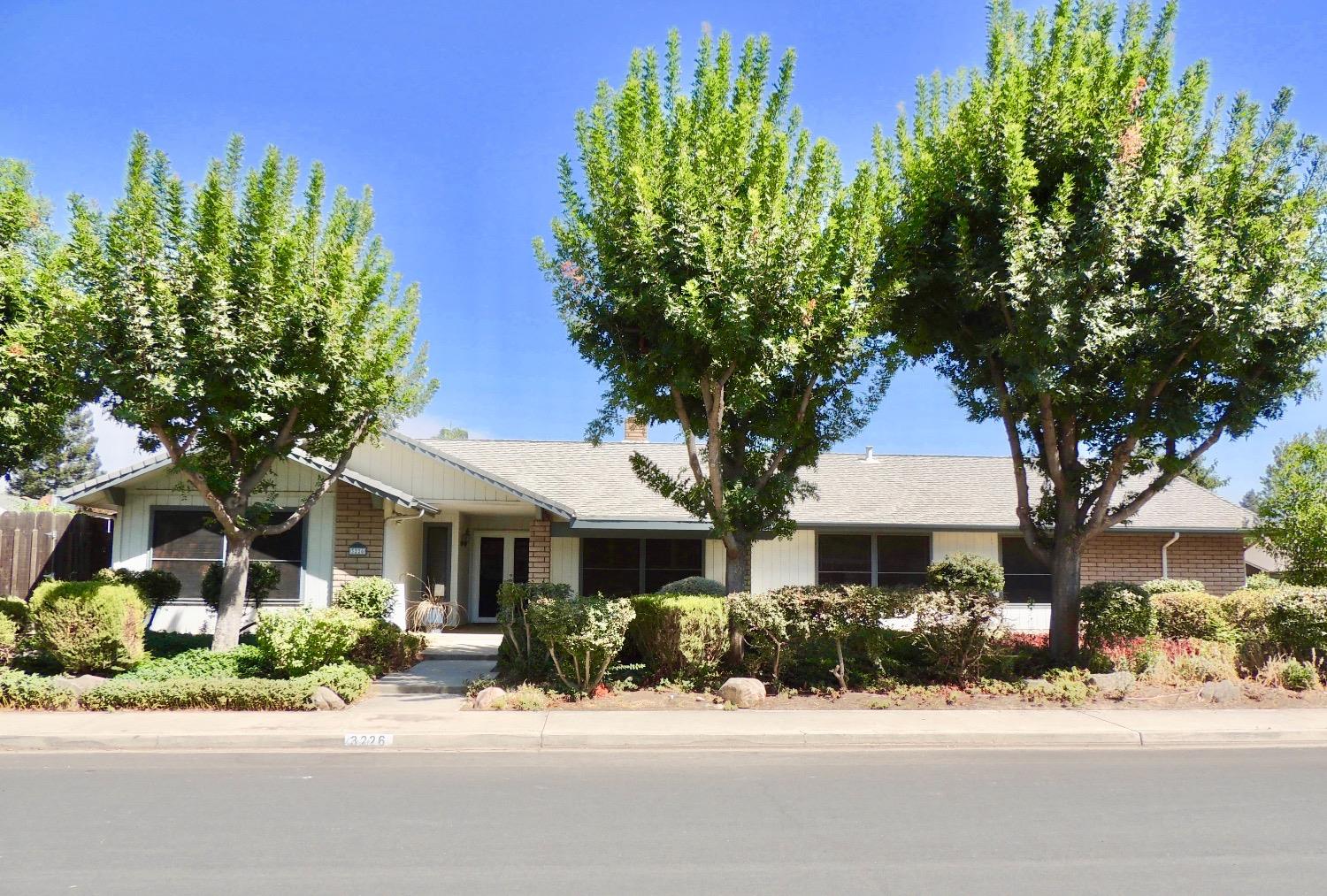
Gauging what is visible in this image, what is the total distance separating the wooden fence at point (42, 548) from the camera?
53.0 ft

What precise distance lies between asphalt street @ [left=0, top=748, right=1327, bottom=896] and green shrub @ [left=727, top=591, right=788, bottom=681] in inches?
93.0

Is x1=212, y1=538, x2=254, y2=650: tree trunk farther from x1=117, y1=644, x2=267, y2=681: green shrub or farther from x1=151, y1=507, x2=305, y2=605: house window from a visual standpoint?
x1=151, y1=507, x2=305, y2=605: house window

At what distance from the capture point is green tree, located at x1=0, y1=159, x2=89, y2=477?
1018 centimetres

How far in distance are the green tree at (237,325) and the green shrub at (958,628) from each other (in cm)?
722

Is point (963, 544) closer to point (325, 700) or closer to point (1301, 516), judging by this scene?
point (1301, 516)

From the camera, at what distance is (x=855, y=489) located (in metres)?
19.8

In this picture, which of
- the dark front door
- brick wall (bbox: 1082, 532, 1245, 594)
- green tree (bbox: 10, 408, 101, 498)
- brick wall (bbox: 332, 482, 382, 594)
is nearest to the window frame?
brick wall (bbox: 332, 482, 382, 594)

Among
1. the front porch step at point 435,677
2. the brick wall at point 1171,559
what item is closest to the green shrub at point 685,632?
the front porch step at point 435,677

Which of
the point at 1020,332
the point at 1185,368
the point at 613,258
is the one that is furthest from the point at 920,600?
the point at 613,258

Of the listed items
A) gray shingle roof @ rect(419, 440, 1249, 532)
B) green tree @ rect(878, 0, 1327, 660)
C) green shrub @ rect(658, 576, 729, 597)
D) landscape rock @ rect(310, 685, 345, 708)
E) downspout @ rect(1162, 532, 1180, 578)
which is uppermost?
green tree @ rect(878, 0, 1327, 660)

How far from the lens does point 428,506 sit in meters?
15.9

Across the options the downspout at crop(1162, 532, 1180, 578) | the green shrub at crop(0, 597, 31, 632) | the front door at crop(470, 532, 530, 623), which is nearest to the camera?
the green shrub at crop(0, 597, 31, 632)

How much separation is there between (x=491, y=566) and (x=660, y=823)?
48.6ft

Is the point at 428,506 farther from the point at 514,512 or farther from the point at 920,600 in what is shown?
the point at 920,600
